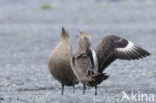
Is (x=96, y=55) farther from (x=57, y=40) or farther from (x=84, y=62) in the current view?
(x=57, y=40)

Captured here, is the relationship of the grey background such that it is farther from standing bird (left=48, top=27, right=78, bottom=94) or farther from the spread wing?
the spread wing

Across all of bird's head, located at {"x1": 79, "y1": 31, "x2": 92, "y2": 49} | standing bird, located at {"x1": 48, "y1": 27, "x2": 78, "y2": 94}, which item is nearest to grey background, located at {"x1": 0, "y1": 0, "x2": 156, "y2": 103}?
standing bird, located at {"x1": 48, "y1": 27, "x2": 78, "y2": 94}

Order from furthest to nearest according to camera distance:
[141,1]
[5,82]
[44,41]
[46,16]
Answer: [141,1] < [46,16] < [44,41] < [5,82]

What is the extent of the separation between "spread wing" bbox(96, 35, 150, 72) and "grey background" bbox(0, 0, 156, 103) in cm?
52

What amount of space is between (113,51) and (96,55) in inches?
12.1

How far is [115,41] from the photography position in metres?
9.12

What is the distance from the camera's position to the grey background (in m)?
9.45

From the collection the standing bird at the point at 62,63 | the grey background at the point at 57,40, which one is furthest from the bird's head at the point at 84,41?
the grey background at the point at 57,40

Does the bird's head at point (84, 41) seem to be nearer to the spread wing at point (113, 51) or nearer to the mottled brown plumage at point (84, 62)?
the mottled brown plumage at point (84, 62)

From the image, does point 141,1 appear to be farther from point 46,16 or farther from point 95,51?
point 95,51

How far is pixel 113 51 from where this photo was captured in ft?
29.8

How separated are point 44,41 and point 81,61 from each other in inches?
393

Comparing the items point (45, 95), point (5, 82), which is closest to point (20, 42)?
point (5, 82)

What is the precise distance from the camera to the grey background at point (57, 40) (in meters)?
9.45
